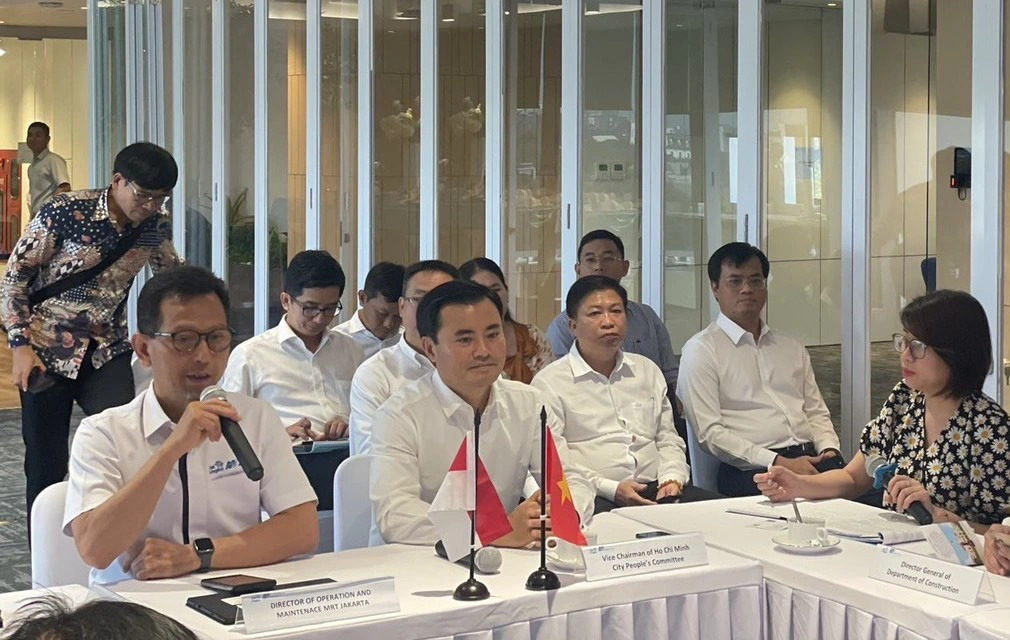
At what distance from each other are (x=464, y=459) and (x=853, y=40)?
10.5 feet

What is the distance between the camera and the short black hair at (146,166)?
4.55 m

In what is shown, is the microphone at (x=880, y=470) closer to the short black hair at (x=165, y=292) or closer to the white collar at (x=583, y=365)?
the white collar at (x=583, y=365)

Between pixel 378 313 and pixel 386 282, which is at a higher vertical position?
pixel 386 282

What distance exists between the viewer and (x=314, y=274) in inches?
191

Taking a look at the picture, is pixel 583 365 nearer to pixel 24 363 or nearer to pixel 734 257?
pixel 734 257

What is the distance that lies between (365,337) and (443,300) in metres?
2.04

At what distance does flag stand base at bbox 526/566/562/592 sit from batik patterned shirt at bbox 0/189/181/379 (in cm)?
265

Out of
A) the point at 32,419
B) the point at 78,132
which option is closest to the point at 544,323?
the point at 32,419

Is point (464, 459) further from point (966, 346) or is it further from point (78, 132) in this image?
point (78, 132)

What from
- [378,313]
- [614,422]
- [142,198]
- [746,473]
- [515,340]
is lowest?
[746,473]

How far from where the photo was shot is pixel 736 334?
5.04 metres

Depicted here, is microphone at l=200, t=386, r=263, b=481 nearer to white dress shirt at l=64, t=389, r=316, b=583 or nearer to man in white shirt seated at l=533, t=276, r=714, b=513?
white dress shirt at l=64, t=389, r=316, b=583

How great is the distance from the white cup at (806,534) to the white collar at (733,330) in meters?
2.14

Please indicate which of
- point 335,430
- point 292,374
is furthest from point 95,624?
point 292,374
